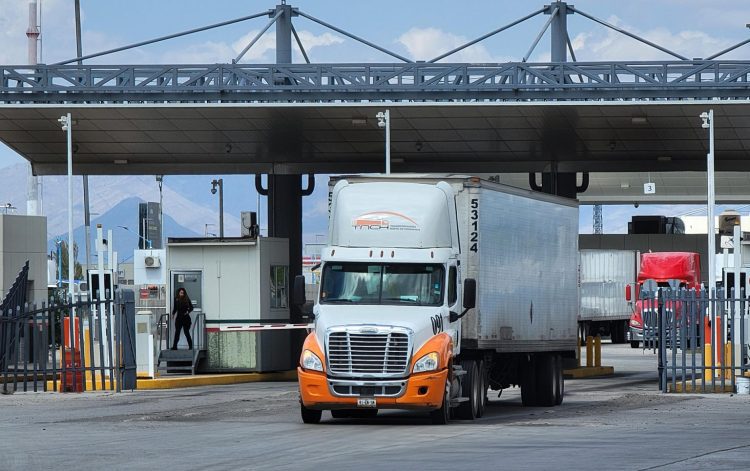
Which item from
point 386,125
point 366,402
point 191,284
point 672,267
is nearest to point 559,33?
point 386,125

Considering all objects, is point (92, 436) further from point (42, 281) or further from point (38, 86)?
point (42, 281)

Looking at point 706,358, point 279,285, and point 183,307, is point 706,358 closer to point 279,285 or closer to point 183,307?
point 279,285

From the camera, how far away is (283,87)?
36.1 meters

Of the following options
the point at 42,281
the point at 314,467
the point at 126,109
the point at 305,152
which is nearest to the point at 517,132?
the point at 305,152

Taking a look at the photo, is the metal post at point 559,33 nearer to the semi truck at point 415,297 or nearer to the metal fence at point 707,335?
the metal fence at point 707,335

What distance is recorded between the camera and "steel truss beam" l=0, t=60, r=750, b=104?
117 ft

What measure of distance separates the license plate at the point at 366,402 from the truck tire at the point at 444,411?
3.30 feet

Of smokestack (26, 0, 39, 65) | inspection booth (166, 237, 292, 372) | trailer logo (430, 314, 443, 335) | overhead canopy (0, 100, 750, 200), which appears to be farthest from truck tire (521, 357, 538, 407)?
smokestack (26, 0, 39, 65)

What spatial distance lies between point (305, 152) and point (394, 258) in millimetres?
18943

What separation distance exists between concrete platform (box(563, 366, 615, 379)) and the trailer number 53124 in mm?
17109

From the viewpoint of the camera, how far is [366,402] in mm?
22406

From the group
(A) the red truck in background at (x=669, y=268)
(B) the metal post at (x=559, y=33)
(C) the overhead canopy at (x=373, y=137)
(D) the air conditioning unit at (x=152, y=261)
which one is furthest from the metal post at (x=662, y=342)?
(A) the red truck in background at (x=669, y=268)

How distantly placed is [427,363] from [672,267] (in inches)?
1498

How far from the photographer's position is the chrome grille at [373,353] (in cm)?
2247
